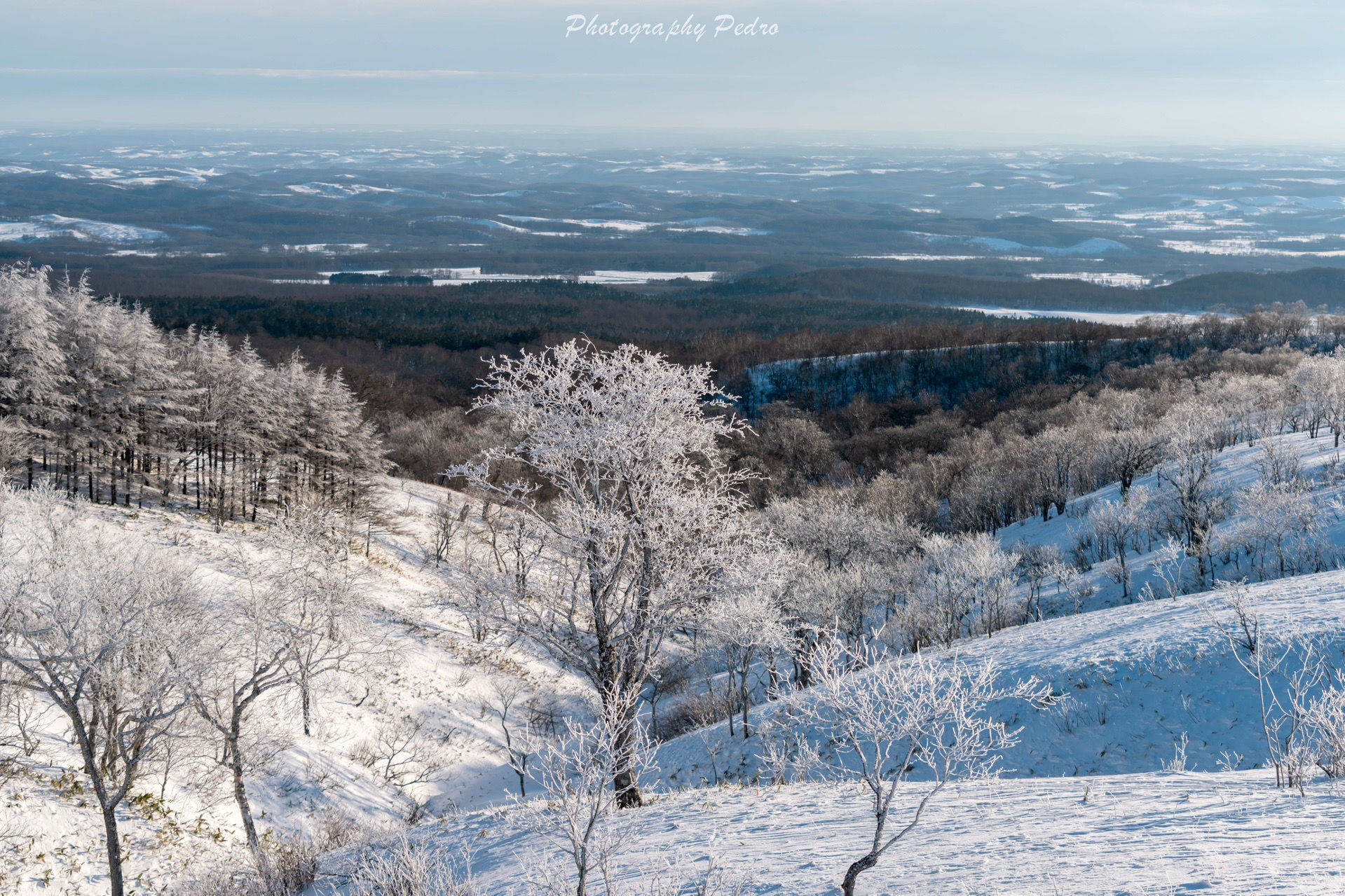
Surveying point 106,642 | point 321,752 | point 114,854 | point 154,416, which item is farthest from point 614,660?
point 154,416

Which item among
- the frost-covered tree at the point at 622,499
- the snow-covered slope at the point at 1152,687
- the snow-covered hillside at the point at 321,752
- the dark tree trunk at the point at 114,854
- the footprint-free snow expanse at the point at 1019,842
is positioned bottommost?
the snow-covered hillside at the point at 321,752

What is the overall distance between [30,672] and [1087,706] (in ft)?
74.8

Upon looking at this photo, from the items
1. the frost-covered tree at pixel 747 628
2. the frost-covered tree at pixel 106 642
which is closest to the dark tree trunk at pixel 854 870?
the frost-covered tree at pixel 106 642

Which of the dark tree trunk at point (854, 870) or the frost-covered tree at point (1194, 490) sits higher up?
the dark tree trunk at point (854, 870)

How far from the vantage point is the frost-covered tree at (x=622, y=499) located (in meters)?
16.3

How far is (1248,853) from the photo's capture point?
30.9 ft

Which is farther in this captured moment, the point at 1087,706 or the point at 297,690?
the point at 297,690

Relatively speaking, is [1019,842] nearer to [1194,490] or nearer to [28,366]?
[1194,490]

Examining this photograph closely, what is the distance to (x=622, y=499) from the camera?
663 inches

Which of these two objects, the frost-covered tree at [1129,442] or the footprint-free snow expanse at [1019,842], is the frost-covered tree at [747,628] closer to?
the footprint-free snow expanse at [1019,842]

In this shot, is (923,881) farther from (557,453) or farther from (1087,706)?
(1087,706)

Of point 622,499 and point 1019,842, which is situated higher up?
point 622,499

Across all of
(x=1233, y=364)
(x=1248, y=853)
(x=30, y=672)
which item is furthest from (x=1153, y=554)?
(x=1233, y=364)

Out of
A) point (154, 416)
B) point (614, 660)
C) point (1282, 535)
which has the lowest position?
point (1282, 535)
